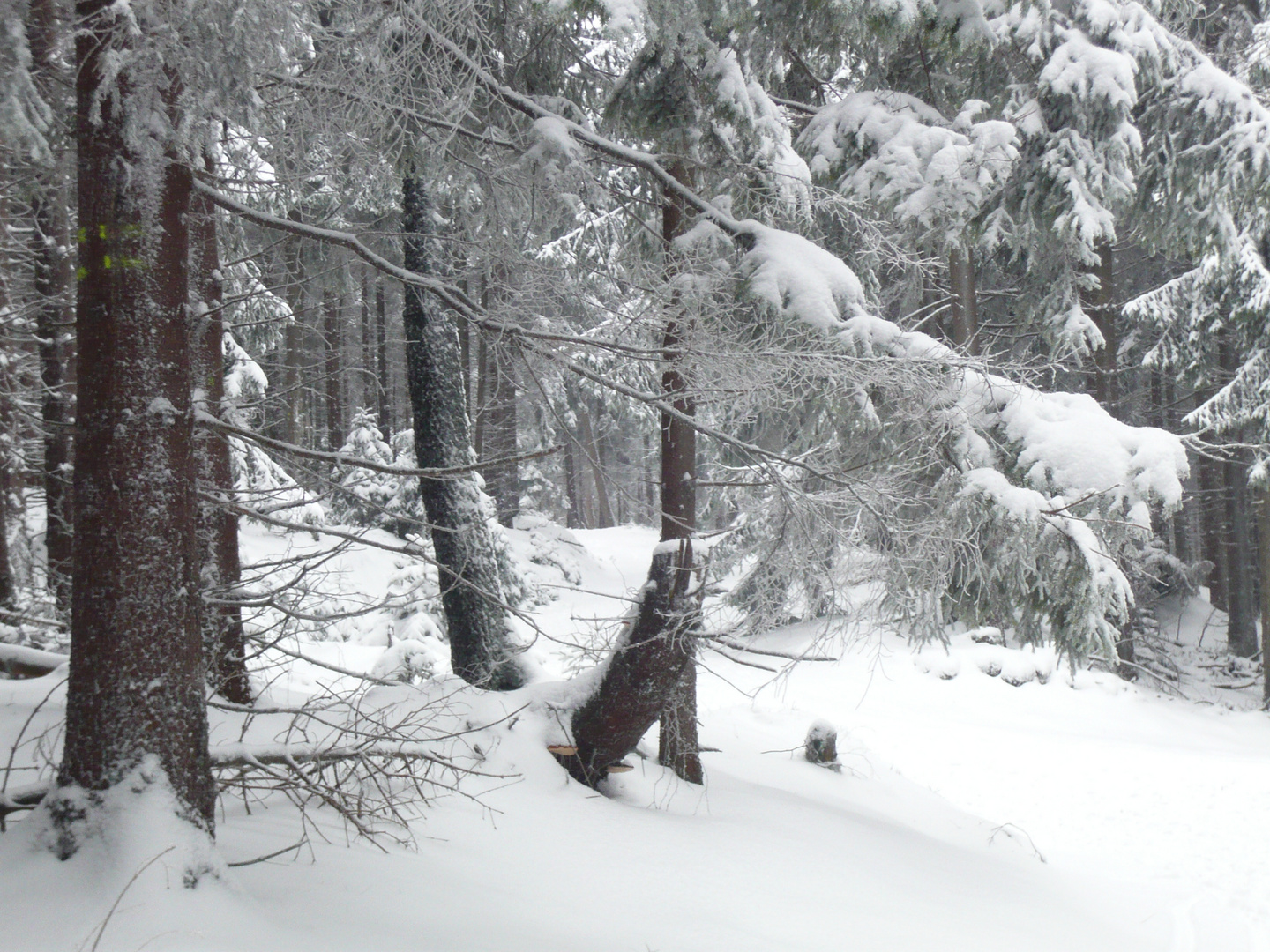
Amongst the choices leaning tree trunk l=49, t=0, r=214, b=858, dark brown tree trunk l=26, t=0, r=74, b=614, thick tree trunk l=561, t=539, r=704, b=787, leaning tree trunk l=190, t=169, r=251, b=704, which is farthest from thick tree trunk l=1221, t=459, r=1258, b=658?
dark brown tree trunk l=26, t=0, r=74, b=614

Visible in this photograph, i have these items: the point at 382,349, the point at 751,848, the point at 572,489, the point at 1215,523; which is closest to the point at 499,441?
the point at 382,349

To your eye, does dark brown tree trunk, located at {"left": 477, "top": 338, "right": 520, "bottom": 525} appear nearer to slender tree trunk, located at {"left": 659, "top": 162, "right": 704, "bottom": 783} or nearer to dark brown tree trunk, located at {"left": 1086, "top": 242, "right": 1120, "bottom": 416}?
slender tree trunk, located at {"left": 659, "top": 162, "right": 704, "bottom": 783}

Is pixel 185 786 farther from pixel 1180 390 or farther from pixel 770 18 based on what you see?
pixel 1180 390

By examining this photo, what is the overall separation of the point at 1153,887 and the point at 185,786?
7.25m

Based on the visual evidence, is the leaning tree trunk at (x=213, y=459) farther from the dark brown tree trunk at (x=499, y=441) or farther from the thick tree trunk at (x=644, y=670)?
Answer: the dark brown tree trunk at (x=499, y=441)

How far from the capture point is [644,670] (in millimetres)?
5340

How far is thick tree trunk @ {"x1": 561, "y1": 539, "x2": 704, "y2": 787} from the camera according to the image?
5219 millimetres

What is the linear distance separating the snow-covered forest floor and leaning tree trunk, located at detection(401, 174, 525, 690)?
2.05 feet

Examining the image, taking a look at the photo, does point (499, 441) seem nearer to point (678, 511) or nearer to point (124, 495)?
point (678, 511)

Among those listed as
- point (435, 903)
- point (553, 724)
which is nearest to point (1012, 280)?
point (553, 724)

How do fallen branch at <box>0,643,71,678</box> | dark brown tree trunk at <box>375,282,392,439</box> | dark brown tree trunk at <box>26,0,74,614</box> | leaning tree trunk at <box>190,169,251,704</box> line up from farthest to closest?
1. dark brown tree trunk at <box>375,282,392,439</box>
2. dark brown tree trunk at <box>26,0,74,614</box>
3. leaning tree trunk at <box>190,169,251,704</box>
4. fallen branch at <box>0,643,71,678</box>

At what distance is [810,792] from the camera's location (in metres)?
7.17

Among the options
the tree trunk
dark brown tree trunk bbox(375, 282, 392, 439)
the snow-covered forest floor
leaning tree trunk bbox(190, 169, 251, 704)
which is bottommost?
the snow-covered forest floor

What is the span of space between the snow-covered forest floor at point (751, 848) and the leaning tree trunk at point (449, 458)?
0.62 m
